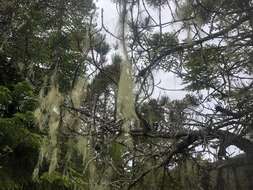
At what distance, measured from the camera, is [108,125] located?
3.91 meters

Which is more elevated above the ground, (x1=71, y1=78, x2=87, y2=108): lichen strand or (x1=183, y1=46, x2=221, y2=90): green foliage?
(x1=183, y1=46, x2=221, y2=90): green foliage

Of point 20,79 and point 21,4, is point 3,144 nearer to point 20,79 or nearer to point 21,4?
point 20,79

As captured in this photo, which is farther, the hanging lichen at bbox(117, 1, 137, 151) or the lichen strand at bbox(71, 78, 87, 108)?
the lichen strand at bbox(71, 78, 87, 108)

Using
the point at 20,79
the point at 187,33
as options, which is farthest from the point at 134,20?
the point at 20,79

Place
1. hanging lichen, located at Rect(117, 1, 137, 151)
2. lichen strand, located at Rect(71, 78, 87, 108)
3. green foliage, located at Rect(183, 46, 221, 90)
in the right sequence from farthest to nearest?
green foliage, located at Rect(183, 46, 221, 90) < lichen strand, located at Rect(71, 78, 87, 108) < hanging lichen, located at Rect(117, 1, 137, 151)

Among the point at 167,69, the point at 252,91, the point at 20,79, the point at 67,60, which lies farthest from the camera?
the point at 67,60

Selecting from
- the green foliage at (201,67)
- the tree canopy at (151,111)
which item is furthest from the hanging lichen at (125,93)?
the green foliage at (201,67)

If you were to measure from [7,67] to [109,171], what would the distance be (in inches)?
192

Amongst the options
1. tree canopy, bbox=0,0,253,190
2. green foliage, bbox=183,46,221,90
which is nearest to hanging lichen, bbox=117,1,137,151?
tree canopy, bbox=0,0,253,190

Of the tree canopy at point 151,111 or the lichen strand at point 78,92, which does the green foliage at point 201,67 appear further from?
the lichen strand at point 78,92

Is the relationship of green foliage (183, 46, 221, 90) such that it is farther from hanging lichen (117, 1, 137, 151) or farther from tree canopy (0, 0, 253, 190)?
hanging lichen (117, 1, 137, 151)

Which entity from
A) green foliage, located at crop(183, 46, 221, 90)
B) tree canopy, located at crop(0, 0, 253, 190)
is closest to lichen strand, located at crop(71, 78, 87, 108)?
tree canopy, located at crop(0, 0, 253, 190)

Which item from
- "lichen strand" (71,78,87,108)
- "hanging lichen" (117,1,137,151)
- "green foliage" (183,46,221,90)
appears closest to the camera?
"hanging lichen" (117,1,137,151)

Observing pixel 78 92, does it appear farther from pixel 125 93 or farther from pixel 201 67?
pixel 201 67
